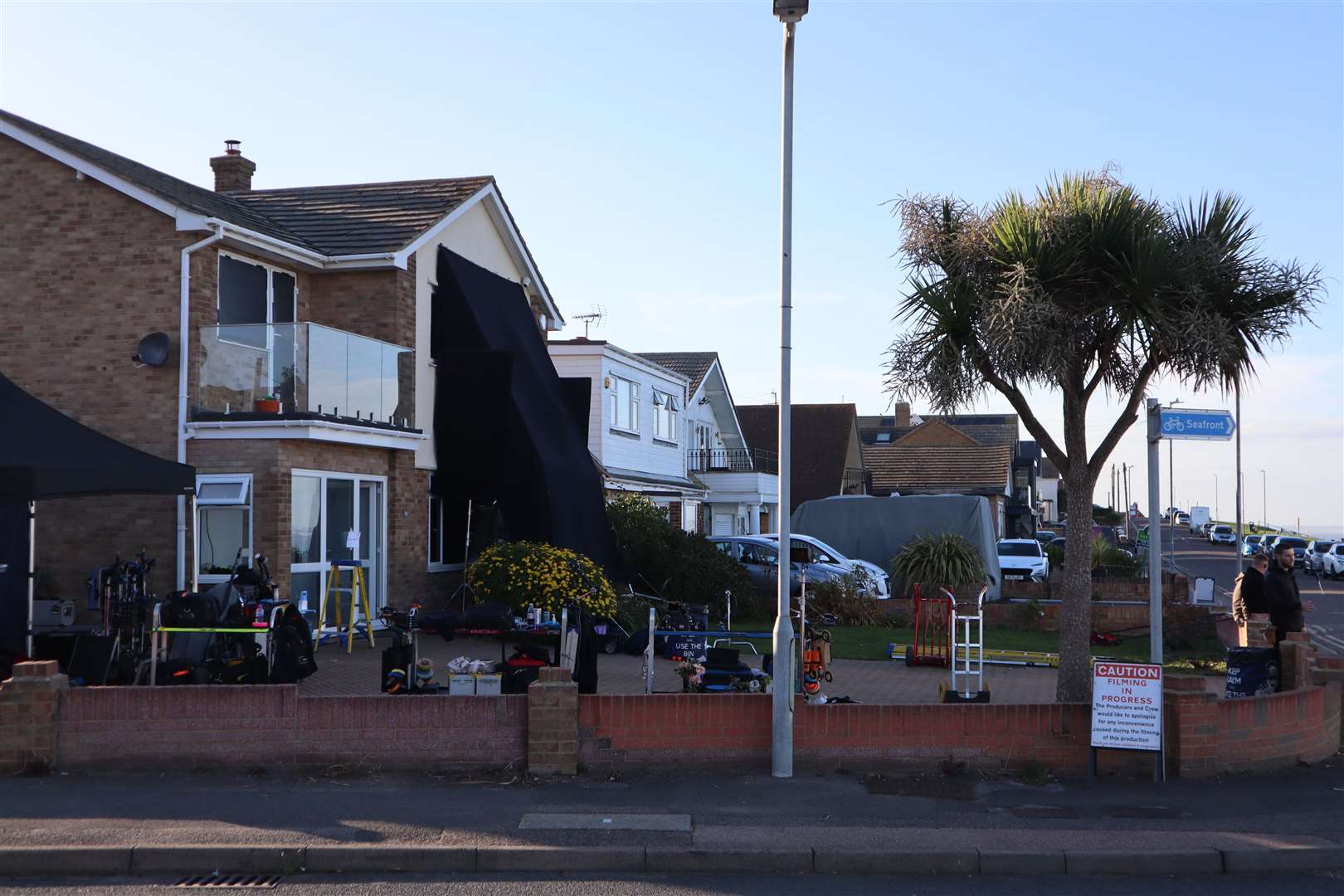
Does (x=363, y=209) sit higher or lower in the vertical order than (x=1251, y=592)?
higher

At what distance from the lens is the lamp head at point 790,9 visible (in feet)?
31.5

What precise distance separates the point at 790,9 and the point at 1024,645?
508 inches

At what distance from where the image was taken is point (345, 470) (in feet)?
57.6

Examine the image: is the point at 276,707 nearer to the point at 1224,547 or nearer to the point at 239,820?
the point at 239,820

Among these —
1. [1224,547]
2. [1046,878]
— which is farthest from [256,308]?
[1224,547]

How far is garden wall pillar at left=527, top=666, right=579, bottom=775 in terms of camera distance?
9.69 m

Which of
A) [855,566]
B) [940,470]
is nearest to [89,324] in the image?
[855,566]

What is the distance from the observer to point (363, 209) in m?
20.4

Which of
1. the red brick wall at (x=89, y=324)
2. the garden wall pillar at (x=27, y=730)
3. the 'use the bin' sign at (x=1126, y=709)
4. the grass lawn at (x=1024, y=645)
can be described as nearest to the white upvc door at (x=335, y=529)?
the red brick wall at (x=89, y=324)

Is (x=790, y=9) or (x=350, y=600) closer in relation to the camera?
(x=790, y=9)

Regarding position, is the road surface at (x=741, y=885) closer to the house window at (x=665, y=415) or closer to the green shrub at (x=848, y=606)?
the green shrub at (x=848, y=606)

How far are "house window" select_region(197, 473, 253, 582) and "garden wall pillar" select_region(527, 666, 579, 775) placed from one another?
751 cm

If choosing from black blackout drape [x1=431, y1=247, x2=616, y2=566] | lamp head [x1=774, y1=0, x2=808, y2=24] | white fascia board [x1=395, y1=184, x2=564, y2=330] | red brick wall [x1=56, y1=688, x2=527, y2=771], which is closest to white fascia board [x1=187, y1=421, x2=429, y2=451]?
black blackout drape [x1=431, y1=247, x2=616, y2=566]

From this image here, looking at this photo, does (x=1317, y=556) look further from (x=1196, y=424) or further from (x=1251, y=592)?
(x=1196, y=424)
